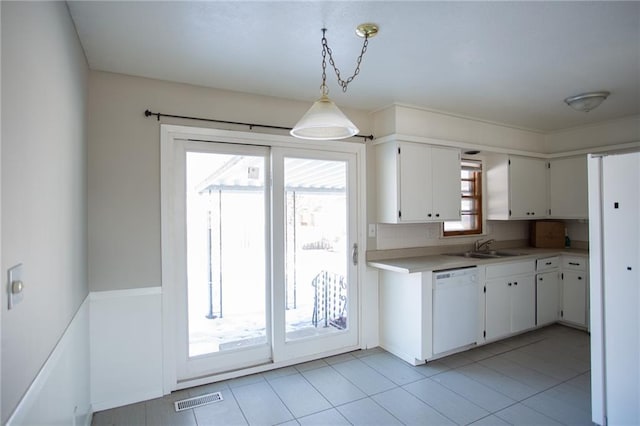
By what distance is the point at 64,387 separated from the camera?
1.68m

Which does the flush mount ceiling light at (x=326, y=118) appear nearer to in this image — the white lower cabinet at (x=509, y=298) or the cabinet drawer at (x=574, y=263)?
the white lower cabinet at (x=509, y=298)

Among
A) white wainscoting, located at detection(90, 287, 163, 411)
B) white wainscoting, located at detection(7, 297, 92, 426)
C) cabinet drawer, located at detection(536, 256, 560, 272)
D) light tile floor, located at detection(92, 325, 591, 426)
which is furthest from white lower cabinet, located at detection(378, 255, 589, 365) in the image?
Result: white wainscoting, located at detection(7, 297, 92, 426)

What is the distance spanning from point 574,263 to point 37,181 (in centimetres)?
521

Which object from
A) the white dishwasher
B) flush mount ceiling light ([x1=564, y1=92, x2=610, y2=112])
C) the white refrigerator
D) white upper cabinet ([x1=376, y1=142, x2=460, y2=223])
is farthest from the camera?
white upper cabinet ([x1=376, y1=142, x2=460, y2=223])

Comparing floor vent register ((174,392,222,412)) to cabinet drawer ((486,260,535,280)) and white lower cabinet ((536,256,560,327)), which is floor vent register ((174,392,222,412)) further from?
white lower cabinet ((536,256,560,327))

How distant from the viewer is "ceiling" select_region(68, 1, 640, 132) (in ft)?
6.23

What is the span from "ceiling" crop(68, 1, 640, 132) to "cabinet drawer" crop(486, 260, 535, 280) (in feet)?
5.71

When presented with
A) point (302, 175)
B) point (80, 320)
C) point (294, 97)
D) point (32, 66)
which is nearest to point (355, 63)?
point (294, 97)

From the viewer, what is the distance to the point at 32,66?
1.28 metres

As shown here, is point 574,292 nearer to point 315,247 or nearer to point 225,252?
point 315,247

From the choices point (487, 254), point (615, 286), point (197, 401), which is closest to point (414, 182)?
point (487, 254)

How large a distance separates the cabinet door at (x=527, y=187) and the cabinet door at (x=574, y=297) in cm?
86

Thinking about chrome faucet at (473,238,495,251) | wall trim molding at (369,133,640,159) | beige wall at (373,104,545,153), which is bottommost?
chrome faucet at (473,238,495,251)

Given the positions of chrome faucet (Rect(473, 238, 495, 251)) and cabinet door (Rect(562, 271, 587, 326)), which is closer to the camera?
cabinet door (Rect(562, 271, 587, 326))
